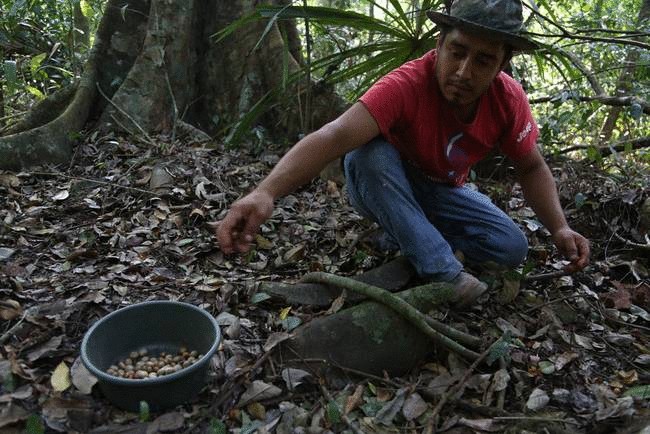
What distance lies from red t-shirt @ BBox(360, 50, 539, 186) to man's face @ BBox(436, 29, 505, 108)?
0.11 meters

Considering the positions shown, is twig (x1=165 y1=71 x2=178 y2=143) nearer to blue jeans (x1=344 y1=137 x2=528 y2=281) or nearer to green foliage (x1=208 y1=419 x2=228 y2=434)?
blue jeans (x1=344 y1=137 x2=528 y2=281)

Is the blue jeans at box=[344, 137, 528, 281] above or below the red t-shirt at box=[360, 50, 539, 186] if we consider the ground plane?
below

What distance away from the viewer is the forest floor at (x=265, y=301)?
5.58 ft

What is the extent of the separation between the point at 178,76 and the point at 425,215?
249 cm

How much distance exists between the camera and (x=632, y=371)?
1973 millimetres

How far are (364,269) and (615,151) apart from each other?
207 centimetres

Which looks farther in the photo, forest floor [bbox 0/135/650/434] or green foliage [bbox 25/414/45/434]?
forest floor [bbox 0/135/650/434]

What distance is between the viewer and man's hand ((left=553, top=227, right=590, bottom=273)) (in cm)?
220

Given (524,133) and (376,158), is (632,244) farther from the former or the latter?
(376,158)

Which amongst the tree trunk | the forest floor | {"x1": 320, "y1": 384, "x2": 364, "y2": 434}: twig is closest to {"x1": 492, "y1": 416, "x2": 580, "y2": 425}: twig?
the forest floor

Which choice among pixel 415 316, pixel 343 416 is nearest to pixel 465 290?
pixel 415 316

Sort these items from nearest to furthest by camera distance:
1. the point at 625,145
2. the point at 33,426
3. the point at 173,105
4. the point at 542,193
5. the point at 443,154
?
the point at 33,426 < the point at 443,154 < the point at 542,193 < the point at 625,145 < the point at 173,105

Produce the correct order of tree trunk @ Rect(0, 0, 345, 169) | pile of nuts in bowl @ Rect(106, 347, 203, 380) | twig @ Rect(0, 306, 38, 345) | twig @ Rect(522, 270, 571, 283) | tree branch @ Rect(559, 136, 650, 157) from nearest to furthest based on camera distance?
pile of nuts in bowl @ Rect(106, 347, 203, 380) → twig @ Rect(0, 306, 38, 345) → twig @ Rect(522, 270, 571, 283) → tree branch @ Rect(559, 136, 650, 157) → tree trunk @ Rect(0, 0, 345, 169)

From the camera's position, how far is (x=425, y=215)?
95.0 inches
